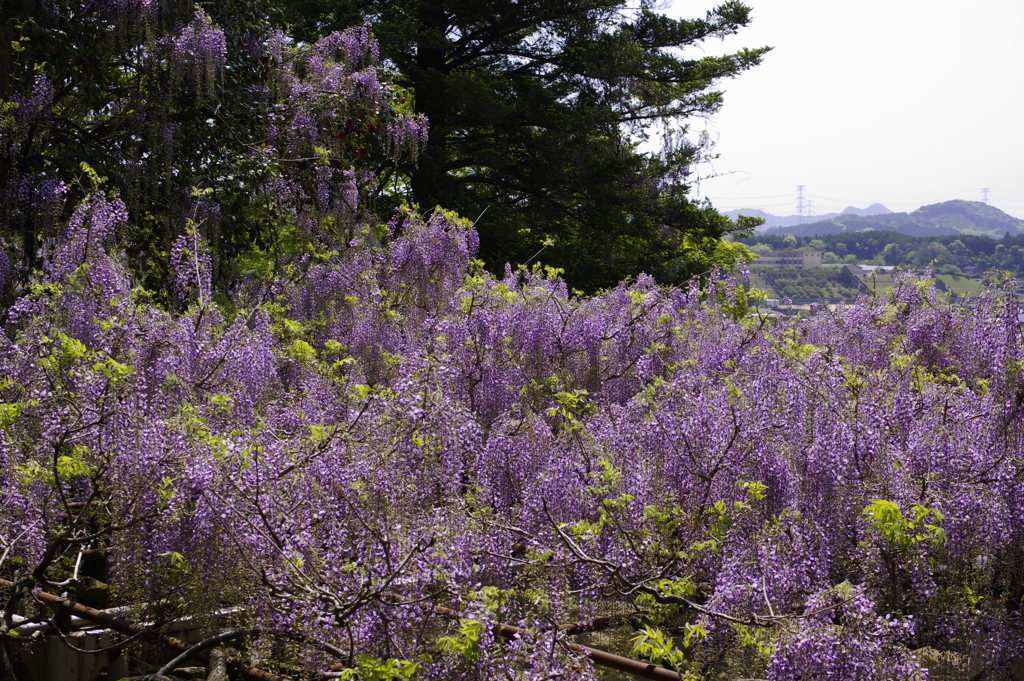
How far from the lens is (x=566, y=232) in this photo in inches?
688

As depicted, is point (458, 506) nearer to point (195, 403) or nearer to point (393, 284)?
point (195, 403)

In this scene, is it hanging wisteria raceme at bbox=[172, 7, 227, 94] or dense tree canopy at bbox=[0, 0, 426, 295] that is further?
hanging wisteria raceme at bbox=[172, 7, 227, 94]

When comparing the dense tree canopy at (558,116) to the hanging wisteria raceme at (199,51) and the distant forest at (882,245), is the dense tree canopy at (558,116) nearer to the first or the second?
the hanging wisteria raceme at (199,51)

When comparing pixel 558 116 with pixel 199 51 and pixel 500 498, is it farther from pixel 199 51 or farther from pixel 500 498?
pixel 500 498

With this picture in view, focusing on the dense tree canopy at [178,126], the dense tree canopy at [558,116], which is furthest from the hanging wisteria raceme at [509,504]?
the dense tree canopy at [558,116]

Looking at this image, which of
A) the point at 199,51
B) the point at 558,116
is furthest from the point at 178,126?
the point at 558,116

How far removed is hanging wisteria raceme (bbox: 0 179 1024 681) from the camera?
322 centimetres

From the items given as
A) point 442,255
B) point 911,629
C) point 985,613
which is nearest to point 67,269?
point 442,255

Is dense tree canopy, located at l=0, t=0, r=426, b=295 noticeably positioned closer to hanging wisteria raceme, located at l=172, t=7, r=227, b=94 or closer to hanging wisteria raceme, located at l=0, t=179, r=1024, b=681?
hanging wisteria raceme, located at l=172, t=7, r=227, b=94

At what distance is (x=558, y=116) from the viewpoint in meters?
14.7

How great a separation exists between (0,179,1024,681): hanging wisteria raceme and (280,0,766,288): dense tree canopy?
396 inches

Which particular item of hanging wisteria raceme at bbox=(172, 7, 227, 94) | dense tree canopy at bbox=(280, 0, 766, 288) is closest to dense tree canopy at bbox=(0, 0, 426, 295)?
hanging wisteria raceme at bbox=(172, 7, 227, 94)

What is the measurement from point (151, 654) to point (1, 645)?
32.5 inches

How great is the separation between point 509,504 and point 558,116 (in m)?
11.5
